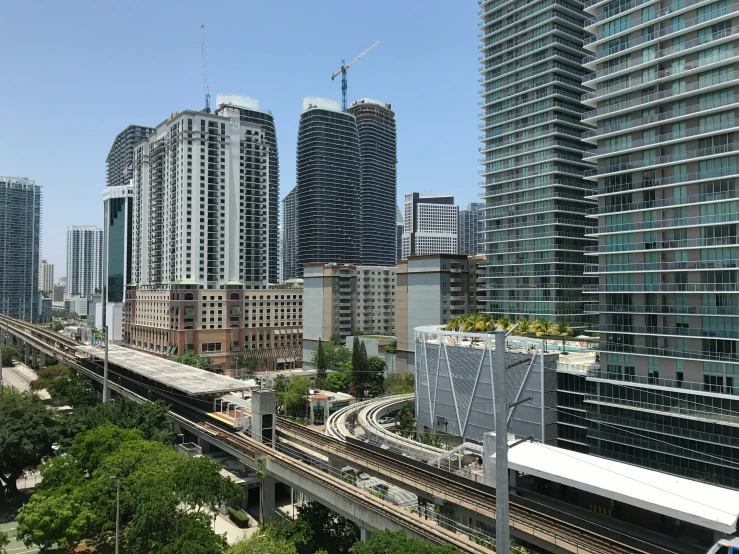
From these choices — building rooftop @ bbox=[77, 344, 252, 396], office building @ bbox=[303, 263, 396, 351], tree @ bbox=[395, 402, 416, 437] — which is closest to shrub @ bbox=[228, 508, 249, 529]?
building rooftop @ bbox=[77, 344, 252, 396]

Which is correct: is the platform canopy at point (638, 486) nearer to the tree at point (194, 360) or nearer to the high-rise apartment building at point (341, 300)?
the tree at point (194, 360)

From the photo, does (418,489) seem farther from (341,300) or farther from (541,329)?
(341,300)

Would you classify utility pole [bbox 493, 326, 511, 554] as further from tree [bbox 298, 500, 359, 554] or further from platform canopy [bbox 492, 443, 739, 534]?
tree [bbox 298, 500, 359, 554]

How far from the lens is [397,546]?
91.7 ft

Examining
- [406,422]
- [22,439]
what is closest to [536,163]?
[406,422]

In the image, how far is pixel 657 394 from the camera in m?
46.3

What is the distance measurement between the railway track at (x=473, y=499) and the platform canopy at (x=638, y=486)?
4.81 m

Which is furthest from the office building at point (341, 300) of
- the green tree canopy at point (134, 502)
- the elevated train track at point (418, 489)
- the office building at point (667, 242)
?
the green tree canopy at point (134, 502)

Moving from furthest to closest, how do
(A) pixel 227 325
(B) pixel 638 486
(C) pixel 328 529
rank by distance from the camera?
(A) pixel 227 325 < (C) pixel 328 529 < (B) pixel 638 486

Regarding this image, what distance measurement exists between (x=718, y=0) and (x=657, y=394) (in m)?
33.9

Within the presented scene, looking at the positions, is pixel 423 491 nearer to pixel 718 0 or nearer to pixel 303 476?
pixel 303 476

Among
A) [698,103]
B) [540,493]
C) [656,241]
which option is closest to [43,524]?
[540,493]

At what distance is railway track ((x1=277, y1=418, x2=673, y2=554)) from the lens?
2997 cm

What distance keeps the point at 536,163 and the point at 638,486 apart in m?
54.5
